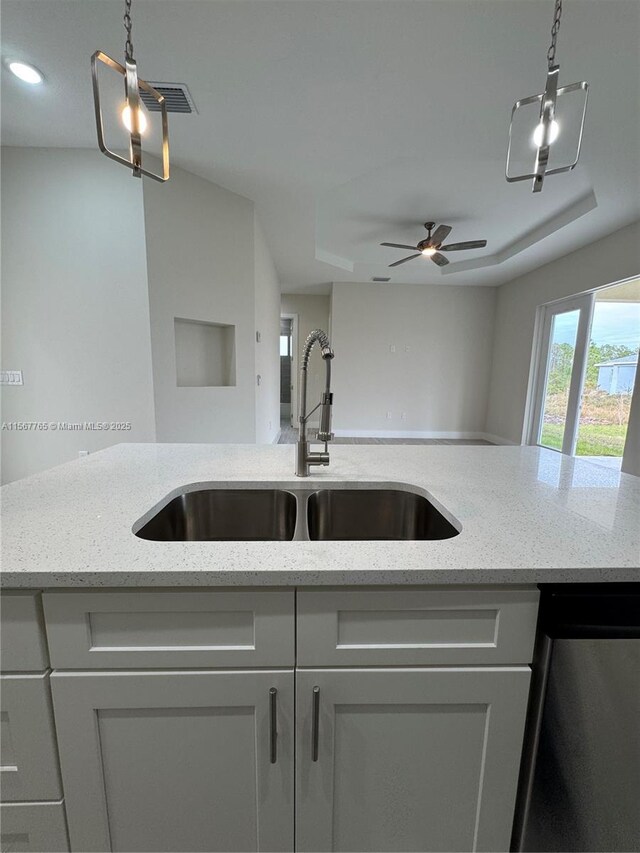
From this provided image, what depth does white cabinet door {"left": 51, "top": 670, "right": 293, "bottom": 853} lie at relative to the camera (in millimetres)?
665

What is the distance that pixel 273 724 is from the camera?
67 centimetres

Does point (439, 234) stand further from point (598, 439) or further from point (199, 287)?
point (598, 439)

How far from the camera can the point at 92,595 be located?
2.05 ft

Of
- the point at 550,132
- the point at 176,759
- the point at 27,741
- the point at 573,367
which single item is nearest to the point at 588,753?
the point at 176,759

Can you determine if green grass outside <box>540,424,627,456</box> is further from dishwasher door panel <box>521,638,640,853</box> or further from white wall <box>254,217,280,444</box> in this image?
white wall <box>254,217,280,444</box>

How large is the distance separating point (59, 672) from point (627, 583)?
1131 mm

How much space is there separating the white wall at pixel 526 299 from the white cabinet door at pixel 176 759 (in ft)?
15.8

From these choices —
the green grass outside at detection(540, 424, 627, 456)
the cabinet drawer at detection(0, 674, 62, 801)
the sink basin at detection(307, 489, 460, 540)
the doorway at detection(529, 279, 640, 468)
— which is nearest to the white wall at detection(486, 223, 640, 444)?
the doorway at detection(529, 279, 640, 468)

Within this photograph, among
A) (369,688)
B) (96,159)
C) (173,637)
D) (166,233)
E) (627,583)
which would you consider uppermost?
(96,159)

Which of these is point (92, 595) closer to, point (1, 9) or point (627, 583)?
point (627, 583)

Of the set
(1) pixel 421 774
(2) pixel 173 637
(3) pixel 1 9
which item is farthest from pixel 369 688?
(3) pixel 1 9

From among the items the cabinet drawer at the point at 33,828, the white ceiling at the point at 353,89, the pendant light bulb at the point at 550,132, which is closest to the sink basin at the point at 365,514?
the cabinet drawer at the point at 33,828

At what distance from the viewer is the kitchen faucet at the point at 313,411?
3.56 feet

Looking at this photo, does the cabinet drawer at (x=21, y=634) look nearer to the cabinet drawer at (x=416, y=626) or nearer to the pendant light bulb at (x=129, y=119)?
the cabinet drawer at (x=416, y=626)
